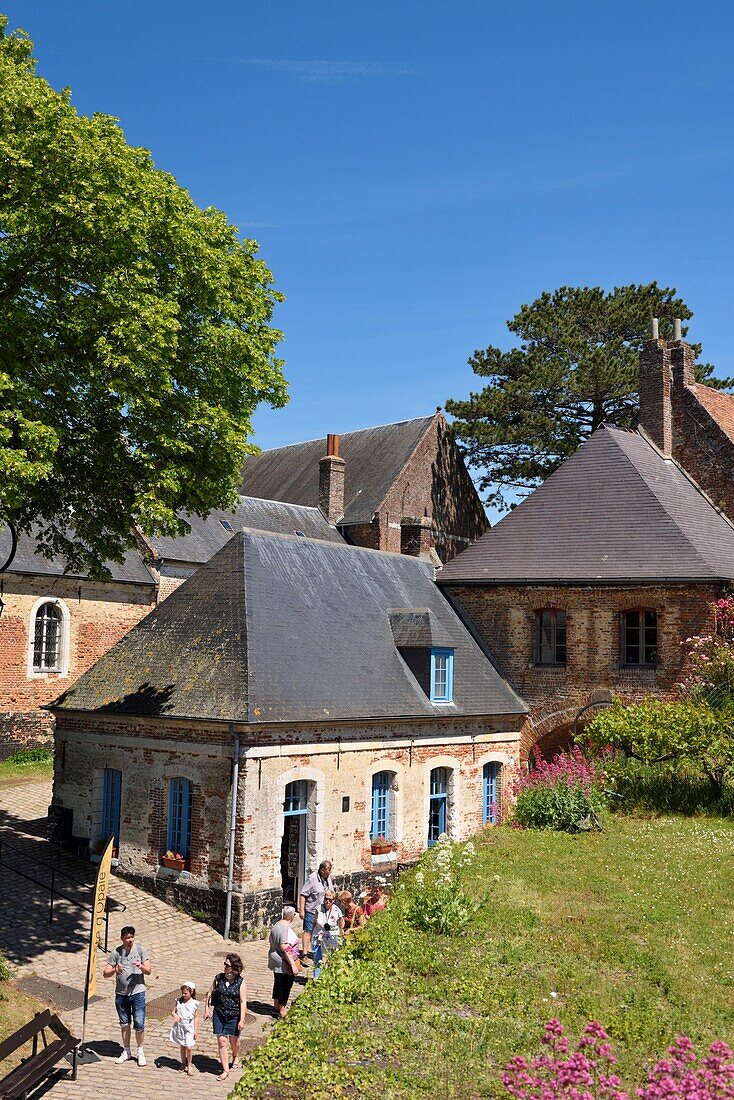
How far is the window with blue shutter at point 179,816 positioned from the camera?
16.9 meters

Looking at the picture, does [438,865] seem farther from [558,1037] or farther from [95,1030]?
[558,1037]

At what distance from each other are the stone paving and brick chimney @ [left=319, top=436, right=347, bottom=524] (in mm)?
22187

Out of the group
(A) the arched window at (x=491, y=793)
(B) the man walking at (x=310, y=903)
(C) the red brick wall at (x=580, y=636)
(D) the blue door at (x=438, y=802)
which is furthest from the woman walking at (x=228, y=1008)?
(C) the red brick wall at (x=580, y=636)

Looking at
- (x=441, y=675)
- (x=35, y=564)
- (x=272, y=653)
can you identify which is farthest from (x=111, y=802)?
(x=35, y=564)

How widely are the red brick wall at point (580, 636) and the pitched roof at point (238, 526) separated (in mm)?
10505

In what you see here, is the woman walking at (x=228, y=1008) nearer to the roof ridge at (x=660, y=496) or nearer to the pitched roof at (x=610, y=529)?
the pitched roof at (x=610, y=529)

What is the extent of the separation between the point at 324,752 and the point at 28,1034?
27.8 ft

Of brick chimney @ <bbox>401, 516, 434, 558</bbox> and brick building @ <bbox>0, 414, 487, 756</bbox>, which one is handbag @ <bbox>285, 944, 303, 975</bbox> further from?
brick chimney @ <bbox>401, 516, 434, 558</bbox>

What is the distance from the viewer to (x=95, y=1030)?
11734 mm

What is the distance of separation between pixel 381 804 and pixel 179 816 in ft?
13.6

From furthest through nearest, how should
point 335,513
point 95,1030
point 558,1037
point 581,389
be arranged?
point 335,513, point 581,389, point 95,1030, point 558,1037

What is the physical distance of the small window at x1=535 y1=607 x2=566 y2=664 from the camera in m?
24.2

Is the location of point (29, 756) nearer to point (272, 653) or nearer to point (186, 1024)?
point (272, 653)

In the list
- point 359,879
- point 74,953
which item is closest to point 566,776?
point 359,879
